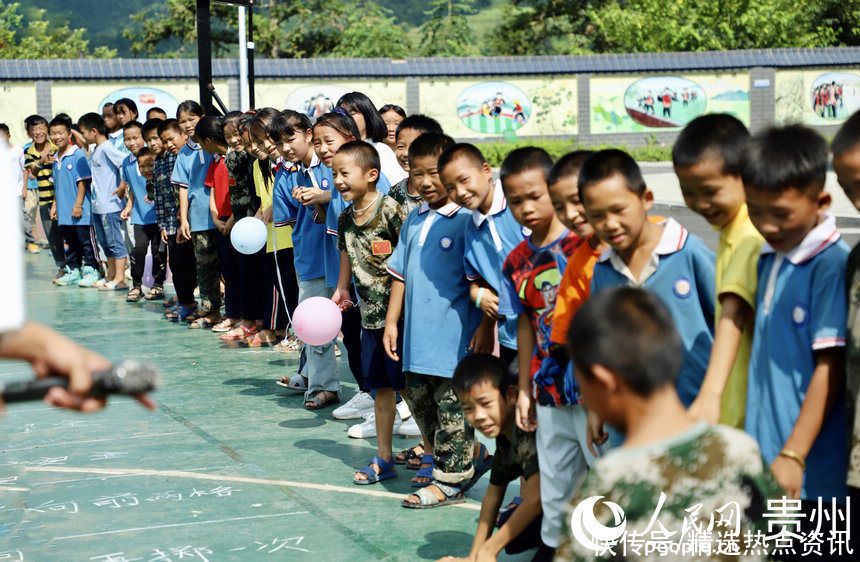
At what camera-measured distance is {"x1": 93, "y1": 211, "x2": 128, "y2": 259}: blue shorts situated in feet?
36.1

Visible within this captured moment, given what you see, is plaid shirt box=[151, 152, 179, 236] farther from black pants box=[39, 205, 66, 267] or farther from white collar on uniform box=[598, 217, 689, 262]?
white collar on uniform box=[598, 217, 689, 262]

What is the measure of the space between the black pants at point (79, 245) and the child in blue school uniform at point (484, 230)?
8.44 m

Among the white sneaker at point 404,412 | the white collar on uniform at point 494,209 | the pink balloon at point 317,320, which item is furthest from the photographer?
the white sneaker at point 404,412

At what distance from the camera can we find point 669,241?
297 cm

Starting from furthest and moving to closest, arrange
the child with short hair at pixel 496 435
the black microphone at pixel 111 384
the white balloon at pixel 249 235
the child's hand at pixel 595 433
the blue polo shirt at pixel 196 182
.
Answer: the blue polo shirt at pixel 196 182 → the white balloon at pixel 249 235 → the child with short hair at pixel 496 435 → the child's hand at pixel 595 433 → the black microphone at pixel 111 384

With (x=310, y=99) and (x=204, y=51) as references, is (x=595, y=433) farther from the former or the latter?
(x=310, y=99)

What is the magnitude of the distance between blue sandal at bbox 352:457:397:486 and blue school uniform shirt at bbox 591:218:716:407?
209cm

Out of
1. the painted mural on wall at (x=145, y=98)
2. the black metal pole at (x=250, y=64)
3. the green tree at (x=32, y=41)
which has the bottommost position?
the black metal pole at (x=250, y=64)

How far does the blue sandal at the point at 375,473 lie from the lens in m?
4.73

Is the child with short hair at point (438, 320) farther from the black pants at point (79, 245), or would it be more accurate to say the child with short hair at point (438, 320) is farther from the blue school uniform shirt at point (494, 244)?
the black pants at point (79, 245)

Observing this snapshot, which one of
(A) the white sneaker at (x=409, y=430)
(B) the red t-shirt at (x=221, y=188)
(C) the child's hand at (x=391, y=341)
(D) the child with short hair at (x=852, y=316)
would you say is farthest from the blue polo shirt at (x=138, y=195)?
(D) the child with short hair at (x=852, y=316)

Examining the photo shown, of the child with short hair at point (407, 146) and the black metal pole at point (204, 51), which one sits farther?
the black metal pole at point (204, 51)

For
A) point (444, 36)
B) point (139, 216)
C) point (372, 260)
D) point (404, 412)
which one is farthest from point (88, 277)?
point (444, 36)

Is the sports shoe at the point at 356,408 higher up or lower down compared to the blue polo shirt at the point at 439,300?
lower down
